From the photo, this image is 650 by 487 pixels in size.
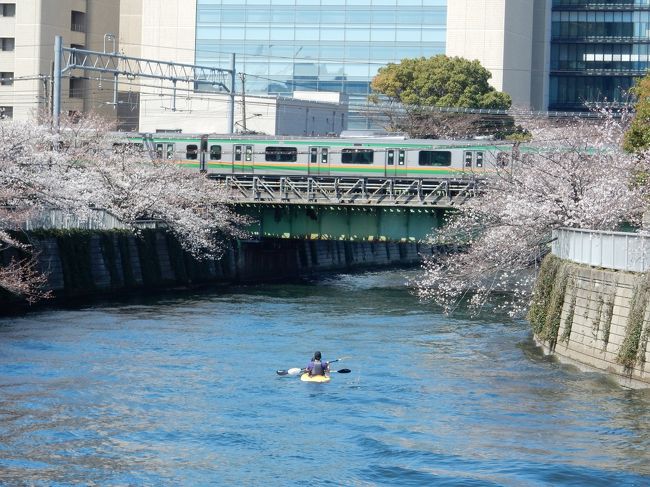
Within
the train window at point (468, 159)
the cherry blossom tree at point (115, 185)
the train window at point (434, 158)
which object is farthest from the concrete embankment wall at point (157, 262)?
the train window at point (468, 159)

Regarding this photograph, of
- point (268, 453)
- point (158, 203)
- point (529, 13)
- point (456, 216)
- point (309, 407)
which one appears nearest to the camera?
point (268, 453)

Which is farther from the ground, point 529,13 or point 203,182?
point 529,13

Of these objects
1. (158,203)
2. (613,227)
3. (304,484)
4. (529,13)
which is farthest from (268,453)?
(529,13)

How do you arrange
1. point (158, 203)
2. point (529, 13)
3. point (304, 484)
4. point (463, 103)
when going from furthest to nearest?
1. point (529, 13)
2. point (463, 103)
3. point (158, 203)
4. point (304, 484)

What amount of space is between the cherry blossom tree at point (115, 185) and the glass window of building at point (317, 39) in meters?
31.3

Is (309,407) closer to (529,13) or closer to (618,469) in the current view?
(618,469)

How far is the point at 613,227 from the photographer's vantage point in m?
42.7

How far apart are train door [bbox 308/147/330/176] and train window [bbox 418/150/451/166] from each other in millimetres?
4470

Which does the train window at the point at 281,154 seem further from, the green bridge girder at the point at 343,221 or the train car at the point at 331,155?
the green bridge girder at the point at 343,221

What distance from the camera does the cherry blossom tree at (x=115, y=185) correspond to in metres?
51.6

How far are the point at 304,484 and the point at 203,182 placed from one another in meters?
37.7

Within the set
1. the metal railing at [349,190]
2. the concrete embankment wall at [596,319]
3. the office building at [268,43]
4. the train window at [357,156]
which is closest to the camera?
the concrete embankment wall at [596,319]

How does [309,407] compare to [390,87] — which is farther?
[390,87]

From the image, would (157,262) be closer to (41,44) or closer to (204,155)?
(204,155)
